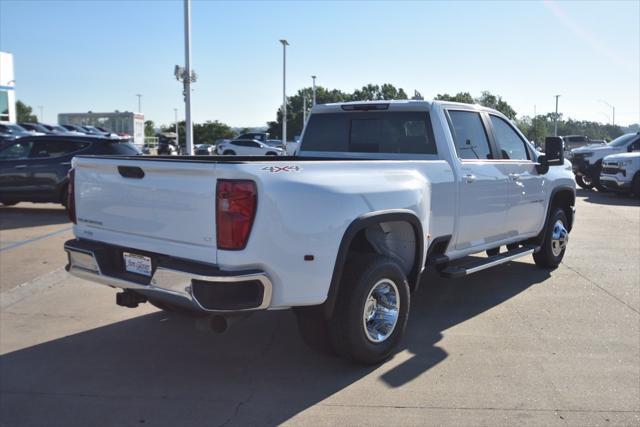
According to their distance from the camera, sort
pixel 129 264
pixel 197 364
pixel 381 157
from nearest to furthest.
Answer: pixel 129 264
pixel 197 364
pixel 381 157

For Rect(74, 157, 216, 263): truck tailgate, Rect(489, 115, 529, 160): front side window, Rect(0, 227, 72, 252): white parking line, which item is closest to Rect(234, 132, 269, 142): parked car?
Rect(0, 227, 72, 252): white parking line

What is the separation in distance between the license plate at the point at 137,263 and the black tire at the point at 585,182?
18.5m

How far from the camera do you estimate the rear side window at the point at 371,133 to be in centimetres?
557

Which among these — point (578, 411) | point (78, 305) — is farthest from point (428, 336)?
point (78, 305)

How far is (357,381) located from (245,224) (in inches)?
60.4

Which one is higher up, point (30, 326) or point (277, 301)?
point (277, 301)

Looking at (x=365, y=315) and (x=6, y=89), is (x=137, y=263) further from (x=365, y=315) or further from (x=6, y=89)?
(x=6, y=89)

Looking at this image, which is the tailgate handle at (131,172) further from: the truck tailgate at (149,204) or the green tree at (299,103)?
the green tree at (299,103)

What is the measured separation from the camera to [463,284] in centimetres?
695

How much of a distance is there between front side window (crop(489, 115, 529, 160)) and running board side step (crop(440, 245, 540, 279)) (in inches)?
41.8

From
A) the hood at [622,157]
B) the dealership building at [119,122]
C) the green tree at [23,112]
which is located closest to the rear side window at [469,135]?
the hood at [622,157]

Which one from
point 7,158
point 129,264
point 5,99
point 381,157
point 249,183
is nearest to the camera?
point 249,183

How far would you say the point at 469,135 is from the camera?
5.92m

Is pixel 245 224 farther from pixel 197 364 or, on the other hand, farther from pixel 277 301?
pixel 197 364
